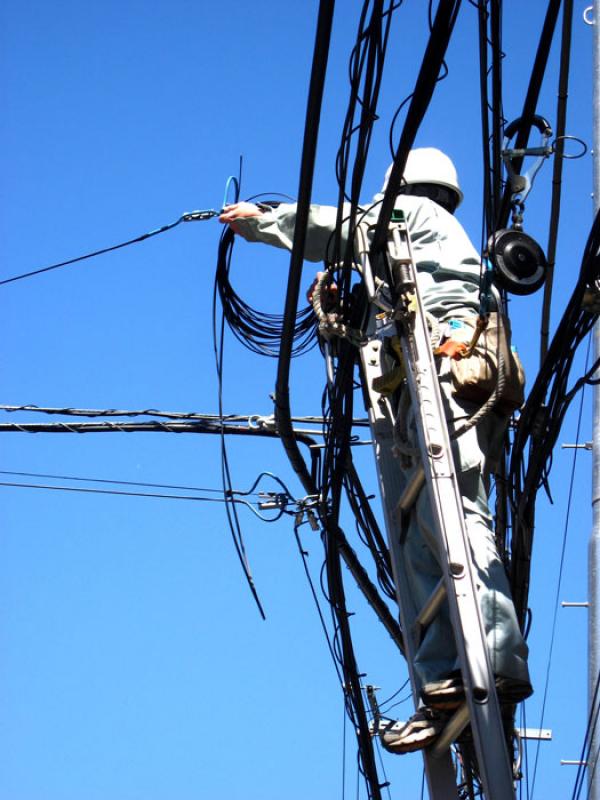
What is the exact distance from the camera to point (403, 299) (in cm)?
591

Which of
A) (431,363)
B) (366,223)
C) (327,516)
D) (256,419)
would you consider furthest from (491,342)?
(256,419)

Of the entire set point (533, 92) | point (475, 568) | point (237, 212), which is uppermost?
point (533, 92)

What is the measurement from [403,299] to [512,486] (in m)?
1.32

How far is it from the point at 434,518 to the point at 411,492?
46 centimetres

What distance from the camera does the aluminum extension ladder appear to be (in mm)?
5008

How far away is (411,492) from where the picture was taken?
5922 millimetres

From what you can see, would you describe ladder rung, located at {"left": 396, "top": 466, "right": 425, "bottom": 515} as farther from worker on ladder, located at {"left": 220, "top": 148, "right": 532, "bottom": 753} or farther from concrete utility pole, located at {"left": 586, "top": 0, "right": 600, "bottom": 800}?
concrete utility pole, located at {"left": 586, "top": 0, "right": 600, "bottom": 800}

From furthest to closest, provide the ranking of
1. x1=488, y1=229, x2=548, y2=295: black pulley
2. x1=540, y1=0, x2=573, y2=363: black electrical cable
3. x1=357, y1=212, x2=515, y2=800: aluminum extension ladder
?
x1=540, y1=0, x2=573, y2=363: black electrical cable
x1=488, y1=229, x2=548, y2=295: black pulley
x1=357, y1=212, x2=515, y2=800: aluminum extension ladder

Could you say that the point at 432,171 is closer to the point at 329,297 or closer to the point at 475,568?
the point at 329,297

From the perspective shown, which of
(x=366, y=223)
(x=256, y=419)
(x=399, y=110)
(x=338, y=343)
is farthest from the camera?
(x=256, y=419)

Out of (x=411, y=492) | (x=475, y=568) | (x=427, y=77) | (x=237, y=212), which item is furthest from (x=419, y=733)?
(x=237, y=212)

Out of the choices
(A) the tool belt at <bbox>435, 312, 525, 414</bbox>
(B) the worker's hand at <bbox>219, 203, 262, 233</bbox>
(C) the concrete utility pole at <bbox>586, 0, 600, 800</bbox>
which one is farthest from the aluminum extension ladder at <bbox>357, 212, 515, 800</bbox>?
(C) the concrete utility pole at <bbox>586, 0, 600, 800</bbox>

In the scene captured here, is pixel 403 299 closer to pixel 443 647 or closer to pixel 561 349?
pixel 561 349

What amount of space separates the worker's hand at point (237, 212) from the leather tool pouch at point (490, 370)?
1.59 m
